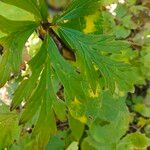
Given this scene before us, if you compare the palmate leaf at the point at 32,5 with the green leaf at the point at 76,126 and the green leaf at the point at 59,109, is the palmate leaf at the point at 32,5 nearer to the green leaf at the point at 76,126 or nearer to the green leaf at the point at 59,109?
the green leaf at the point at 59,109

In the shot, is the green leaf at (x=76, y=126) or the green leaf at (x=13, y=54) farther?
the green leaf at (x=76, y=126)

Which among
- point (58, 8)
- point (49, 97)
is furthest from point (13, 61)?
point (58, 8)

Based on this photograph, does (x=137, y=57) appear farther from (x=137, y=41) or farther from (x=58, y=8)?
(x=58, y=8)

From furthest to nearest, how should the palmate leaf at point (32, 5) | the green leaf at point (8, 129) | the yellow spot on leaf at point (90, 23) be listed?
the green leaf at point (8, 129) < the yellow spot on leaf at point (90, 23) < the palmate leaf at point (32, 5)

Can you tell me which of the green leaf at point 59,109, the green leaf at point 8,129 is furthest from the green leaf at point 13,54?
the green leaf at point 8,129

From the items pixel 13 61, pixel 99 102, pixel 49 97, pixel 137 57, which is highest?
pixel 13 61

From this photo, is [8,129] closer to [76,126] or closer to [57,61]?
[76,126]
